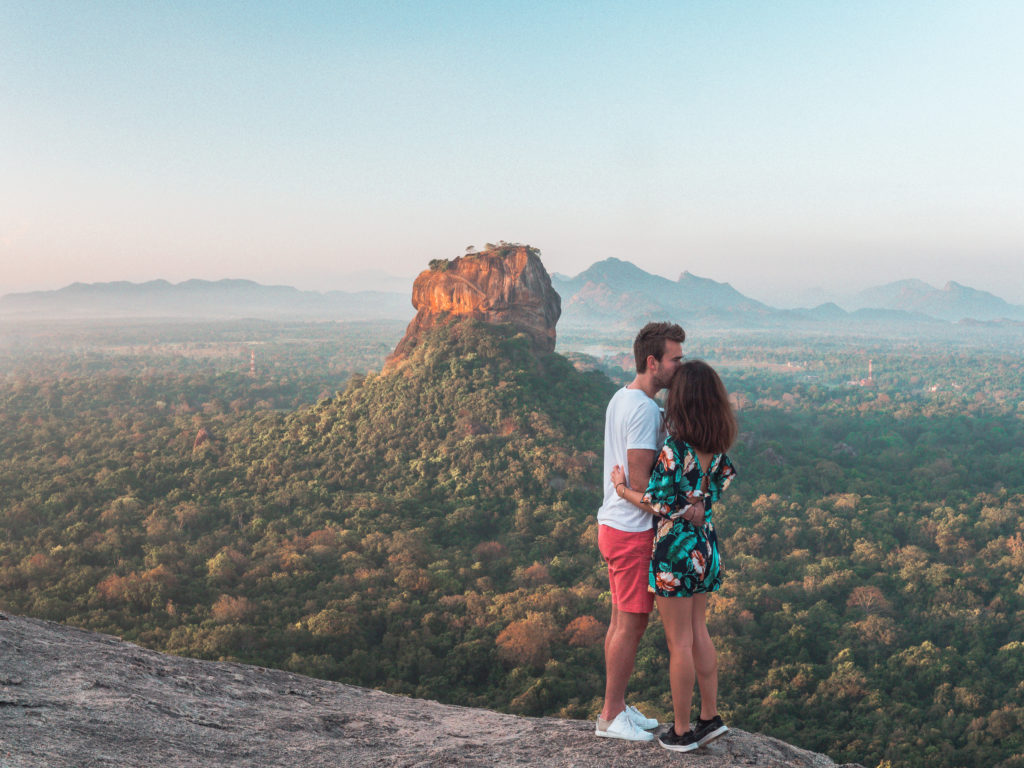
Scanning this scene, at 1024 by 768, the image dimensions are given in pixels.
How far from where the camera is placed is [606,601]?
20.1 m

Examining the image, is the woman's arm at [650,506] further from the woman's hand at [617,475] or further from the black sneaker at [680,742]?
the black sneaker at [680,742]

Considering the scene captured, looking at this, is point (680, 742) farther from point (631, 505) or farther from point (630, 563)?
point (631, 505)

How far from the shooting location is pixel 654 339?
391 cm

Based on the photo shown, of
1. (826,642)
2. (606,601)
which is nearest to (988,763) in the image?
(826,642)

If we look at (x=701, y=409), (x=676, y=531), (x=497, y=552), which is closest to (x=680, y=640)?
(x=676, y=531)

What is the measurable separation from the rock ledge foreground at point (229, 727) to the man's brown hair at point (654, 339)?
2.43m

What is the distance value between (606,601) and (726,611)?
3790 mm

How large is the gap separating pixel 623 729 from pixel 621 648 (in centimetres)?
58

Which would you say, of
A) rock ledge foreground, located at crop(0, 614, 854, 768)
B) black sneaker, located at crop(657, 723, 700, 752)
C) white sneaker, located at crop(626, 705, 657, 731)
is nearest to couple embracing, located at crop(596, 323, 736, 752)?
black sneaker, located at crop(657, 723, 700, 752)

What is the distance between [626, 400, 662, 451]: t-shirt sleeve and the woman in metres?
0.08

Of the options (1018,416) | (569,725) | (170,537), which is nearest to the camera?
(569,725)

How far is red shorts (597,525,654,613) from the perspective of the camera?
3.85m

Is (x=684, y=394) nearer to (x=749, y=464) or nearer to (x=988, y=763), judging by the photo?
(x=988, y=763)

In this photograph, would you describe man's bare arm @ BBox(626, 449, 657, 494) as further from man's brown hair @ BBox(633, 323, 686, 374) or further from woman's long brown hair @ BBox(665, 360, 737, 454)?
man's brown hair @ BBox(633, 323, 686, 374)
